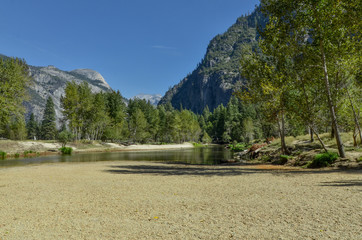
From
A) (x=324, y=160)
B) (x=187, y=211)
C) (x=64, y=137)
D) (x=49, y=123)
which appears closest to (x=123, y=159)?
(x=324, y=160)

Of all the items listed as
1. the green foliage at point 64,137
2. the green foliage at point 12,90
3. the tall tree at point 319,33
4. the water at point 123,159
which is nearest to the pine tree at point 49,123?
the green foliage at point 64,137

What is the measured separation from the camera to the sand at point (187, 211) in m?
5.14

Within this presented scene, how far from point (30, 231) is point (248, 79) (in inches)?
961

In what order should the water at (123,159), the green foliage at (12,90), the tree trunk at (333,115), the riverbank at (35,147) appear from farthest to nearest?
the riverbank at (35,147) < the green foliage at (12,90) < the water at (123,159) < the tree trunk at (333,115)

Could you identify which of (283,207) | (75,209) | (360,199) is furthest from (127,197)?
(360,199)

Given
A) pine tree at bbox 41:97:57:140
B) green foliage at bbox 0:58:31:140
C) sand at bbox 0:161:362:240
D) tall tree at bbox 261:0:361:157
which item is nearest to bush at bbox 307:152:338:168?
tall tree at bbox 261:0:361:157

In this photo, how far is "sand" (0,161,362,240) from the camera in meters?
5.14

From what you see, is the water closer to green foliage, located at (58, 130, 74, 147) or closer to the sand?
green foliage, located at (58, 130, 74, 147)

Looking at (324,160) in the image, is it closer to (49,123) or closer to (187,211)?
(187,211)

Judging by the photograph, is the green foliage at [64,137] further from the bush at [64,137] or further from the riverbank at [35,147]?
the riverbank at [35,147]

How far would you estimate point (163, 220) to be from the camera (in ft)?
19.7

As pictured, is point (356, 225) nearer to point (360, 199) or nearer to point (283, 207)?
point (283, 207)

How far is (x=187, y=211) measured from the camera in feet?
22.1

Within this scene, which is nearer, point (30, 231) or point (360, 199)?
point (30, 231)
